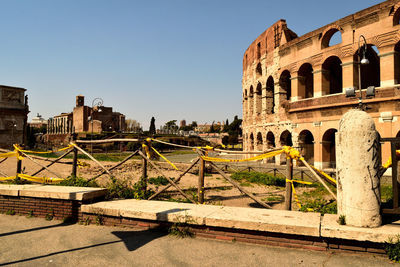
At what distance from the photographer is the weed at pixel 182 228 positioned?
14.1 ft

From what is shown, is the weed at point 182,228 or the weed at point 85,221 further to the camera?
the weed at point 85,221

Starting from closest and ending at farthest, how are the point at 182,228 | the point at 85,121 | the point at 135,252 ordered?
the point at 135,252 < the point at 182,228 < the point at 85,121

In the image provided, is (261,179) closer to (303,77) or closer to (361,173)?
(361,173)

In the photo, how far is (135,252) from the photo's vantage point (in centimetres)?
379

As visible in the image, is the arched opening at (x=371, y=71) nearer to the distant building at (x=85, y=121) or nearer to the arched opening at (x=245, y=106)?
the arched opening at (x=245, y=106)

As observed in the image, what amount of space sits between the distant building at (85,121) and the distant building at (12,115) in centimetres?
3759

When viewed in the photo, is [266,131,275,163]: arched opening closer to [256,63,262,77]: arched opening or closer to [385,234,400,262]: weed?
[256,63,262,77]: arched opening

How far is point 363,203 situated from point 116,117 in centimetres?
7639

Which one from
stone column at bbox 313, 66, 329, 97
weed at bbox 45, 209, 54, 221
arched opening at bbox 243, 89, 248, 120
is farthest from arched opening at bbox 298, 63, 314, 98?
weed at bbox 45, 209, 54, 221

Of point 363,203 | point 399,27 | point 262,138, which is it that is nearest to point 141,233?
point 363,203

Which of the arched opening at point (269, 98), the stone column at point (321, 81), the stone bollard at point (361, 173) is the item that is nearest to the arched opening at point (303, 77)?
the stone column at point (321, 81)

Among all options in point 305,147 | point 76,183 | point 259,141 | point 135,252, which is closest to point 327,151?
point 305,147

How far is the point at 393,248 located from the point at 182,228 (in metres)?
2.96

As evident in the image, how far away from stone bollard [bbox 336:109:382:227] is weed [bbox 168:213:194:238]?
238 cm
